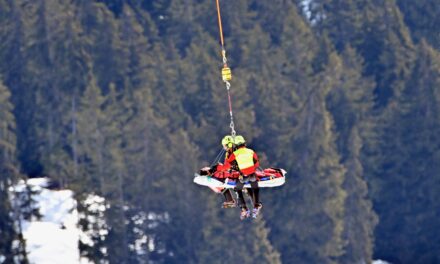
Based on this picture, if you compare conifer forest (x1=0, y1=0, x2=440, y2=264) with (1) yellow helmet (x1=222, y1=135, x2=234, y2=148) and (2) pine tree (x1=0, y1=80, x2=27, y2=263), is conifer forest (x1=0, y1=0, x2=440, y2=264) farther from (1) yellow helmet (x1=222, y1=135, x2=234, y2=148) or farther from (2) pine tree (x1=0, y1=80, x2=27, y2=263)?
(1) yellow helmet (x1=222, y1=135, x2=234, y2=148)

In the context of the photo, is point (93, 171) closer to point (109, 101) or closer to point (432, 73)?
point (109, 101)

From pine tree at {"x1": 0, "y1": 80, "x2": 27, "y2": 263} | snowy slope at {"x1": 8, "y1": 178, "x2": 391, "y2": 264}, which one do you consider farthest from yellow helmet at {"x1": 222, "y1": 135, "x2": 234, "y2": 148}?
snowy slope at {"x1": 8, "y1": 178, "x2": 391, "y2": 264}

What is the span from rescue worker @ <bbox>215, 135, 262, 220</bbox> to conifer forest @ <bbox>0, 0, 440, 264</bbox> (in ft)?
146

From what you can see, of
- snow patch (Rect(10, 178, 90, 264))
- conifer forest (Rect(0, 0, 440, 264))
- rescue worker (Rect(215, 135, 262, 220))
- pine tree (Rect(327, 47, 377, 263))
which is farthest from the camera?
pine tree (Rect(327, 47, 377, 263))

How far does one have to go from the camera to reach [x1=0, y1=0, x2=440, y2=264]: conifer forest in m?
85.4

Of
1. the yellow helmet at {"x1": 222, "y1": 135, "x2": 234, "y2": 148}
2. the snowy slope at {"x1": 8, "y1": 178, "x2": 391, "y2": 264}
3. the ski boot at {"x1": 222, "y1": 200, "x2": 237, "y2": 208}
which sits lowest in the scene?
the snowy slope at {"x1": 8, "y1": 178, "x2": 391, "y2": 264}

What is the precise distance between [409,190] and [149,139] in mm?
17368

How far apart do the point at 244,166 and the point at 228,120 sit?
5530 cm

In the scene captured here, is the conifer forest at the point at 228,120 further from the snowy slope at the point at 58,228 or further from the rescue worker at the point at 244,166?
the rescue worker at the point at 244,166

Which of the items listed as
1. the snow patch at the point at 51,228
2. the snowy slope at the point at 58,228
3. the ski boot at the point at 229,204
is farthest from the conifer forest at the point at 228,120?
the ski boot at the point at 229,204

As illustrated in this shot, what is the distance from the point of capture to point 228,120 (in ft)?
290

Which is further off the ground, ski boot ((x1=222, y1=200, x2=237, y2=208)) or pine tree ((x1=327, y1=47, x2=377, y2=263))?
ski boot ((x1=222, y1=200, x2=237, y2=208))

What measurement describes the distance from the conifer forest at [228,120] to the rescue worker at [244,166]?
4464 centimetres

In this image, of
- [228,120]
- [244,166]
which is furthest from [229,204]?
[228,120]
